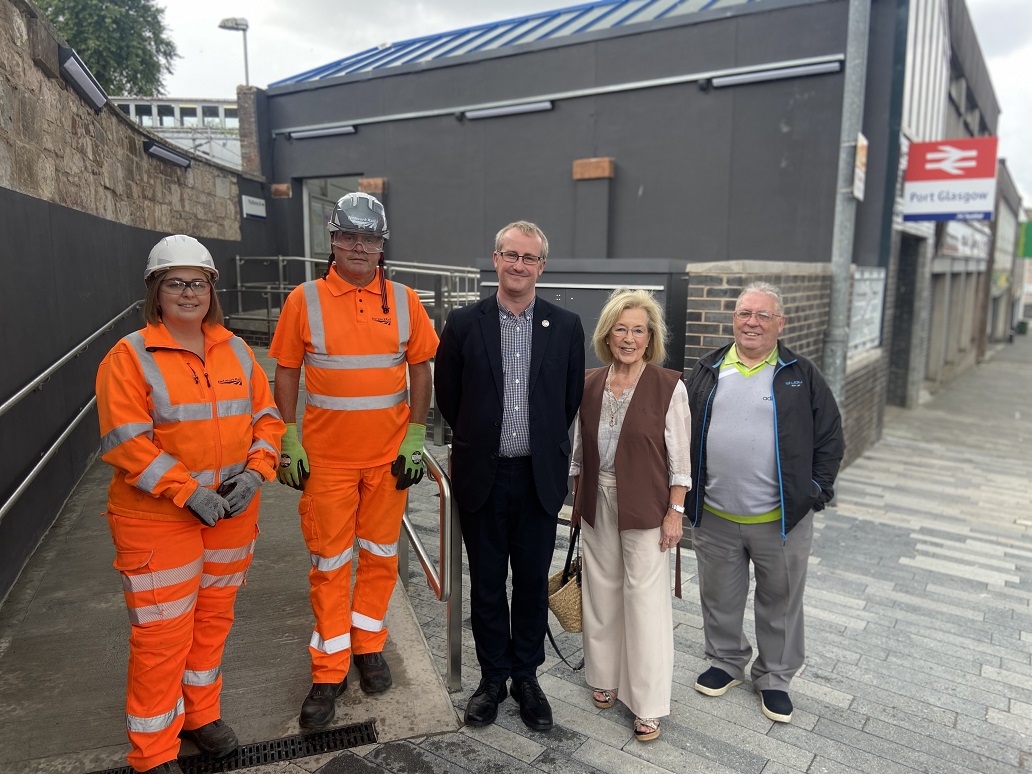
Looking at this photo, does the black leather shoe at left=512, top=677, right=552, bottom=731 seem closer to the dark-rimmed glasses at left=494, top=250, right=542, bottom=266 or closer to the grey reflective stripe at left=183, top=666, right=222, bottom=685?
the grey reflective stripe at left=183, top=666, right=222, bottom=685

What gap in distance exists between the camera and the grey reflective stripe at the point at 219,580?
2496mm

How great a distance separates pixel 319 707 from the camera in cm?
275

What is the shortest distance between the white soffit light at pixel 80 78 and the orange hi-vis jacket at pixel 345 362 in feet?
13.6

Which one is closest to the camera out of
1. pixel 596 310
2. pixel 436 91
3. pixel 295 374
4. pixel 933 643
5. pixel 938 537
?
pixel 295 374

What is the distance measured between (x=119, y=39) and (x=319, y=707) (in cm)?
2916

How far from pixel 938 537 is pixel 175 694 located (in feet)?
20.1

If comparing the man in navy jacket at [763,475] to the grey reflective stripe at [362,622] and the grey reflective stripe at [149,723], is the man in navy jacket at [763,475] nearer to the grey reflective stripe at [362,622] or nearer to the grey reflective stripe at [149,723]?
the grey reflective stripe at [362,622]

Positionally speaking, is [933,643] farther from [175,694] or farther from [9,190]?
[9,190]

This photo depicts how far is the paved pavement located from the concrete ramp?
0.04 feet

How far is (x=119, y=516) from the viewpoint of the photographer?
230 cm

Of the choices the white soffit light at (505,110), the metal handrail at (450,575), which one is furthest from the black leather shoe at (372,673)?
the white soffit light at (505,110)

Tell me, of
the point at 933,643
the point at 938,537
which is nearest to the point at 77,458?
the point at 933,643

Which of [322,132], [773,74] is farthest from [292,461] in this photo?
[322,132]

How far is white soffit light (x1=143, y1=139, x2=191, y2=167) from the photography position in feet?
27.7
